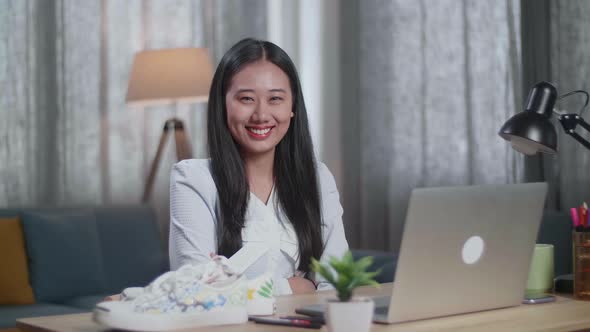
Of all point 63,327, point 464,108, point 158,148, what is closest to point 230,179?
point 63,327

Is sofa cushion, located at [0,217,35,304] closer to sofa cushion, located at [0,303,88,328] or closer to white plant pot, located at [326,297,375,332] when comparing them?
sofa cushion, located at [0,303,88,328]

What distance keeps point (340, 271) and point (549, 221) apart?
94.6 inches

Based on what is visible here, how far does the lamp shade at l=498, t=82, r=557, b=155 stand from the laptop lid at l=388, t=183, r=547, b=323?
21cm

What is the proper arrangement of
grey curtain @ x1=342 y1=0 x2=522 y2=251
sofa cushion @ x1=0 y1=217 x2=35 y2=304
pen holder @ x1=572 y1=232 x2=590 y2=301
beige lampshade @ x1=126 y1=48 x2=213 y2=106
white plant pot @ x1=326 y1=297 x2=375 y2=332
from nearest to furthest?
white plant pot @ x1=326 y1=297 x2=375 y2=332 < pen holder @ x1=572 y1=232 x2=590 y2=301 < sofa cushion @ x1=0 y1=217 x2=35 y2=304 < beige lampshade @ x1=126 y1=48 x2=213 y2=106 < grey curtain @ x1=342 y1=0 x2=522 y2=251

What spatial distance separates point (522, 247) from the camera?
1.63 m

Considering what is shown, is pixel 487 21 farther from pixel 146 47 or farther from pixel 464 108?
pixel 146 47

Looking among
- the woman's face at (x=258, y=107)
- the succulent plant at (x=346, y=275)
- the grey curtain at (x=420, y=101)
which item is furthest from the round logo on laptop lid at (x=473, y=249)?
the grey curtain at (x=420, y=101)

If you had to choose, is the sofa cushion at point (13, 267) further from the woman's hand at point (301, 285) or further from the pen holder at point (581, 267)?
the pen holder at point (581, 267)

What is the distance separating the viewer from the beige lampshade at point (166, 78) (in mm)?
4188

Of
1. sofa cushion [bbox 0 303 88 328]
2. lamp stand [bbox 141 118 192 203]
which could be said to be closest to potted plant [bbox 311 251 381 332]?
sofa cushion [bbox 0 303 88 328]

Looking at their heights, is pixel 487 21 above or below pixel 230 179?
above

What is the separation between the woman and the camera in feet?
6.49

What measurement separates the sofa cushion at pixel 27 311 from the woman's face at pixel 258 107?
5.38 feet

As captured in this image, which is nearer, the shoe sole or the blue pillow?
the shoe sole
